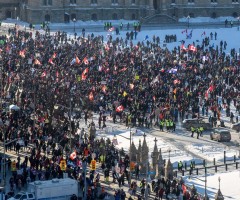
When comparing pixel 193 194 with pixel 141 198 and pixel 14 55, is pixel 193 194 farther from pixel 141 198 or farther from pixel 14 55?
pixel 14 55

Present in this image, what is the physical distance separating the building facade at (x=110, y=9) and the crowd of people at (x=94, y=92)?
19.7 m

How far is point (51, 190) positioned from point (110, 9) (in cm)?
7367

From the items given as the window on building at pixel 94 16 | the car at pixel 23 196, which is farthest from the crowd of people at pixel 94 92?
the window on building at pixel 94 16

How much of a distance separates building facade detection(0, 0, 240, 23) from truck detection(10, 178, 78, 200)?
225 feet

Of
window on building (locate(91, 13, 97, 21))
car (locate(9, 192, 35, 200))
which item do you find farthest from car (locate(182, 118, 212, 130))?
window on building (locate(91, 13, 97, 21))

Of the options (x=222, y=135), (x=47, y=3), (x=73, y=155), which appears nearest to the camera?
(x=73, y=155)

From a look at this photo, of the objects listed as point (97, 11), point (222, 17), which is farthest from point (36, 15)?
point (222, 17)

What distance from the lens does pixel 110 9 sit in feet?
385

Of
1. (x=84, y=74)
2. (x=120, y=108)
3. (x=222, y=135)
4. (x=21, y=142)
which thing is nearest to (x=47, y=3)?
(x=84, y=74)

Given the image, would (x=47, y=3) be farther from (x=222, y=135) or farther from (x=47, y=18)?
(x=222, y=135)

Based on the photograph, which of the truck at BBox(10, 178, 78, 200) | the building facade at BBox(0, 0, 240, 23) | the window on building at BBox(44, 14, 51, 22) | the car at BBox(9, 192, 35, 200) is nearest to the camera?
the car at BBox(9, 192, 35, 200)

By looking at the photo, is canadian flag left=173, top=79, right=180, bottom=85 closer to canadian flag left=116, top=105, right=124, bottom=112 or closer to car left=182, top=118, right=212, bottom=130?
car left=182, top=118, right=212, bottom=130

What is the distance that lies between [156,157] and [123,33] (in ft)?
A: 178

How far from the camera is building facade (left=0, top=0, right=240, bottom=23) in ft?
374
